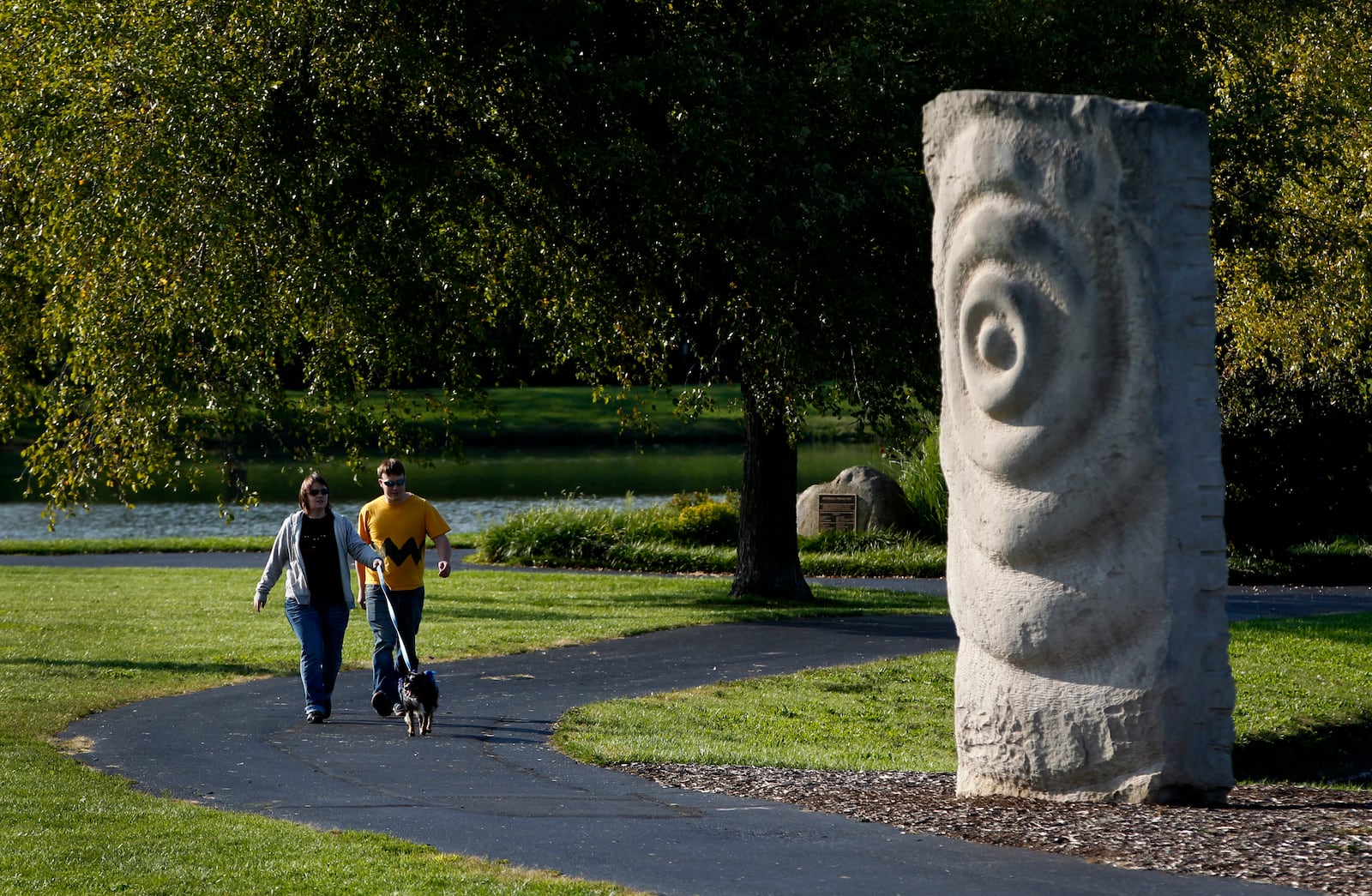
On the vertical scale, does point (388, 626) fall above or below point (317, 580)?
below

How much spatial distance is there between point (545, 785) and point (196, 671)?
6335 millimetres

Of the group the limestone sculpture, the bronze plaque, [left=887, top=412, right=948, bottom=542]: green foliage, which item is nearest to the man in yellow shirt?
the limestone sculpture

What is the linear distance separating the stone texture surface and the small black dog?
1497cm

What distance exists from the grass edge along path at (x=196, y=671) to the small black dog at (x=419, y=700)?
2133mm

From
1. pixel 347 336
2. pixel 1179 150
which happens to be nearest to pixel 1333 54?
pixel 347 336

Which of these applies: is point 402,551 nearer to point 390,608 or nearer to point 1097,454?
point 390,608

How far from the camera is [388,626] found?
38.1 ft

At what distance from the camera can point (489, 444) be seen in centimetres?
5919

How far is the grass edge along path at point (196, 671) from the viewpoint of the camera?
22.5ft

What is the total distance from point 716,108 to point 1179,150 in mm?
7390

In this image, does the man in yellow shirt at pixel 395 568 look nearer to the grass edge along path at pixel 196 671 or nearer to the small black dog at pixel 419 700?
the small black dog at pixel 419 700

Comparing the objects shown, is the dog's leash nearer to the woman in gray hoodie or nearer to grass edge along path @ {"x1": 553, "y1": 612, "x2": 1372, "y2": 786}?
the woman in gray hoodie

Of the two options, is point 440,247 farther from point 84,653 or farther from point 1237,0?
point 1237,0

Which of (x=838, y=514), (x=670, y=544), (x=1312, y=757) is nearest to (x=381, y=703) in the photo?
(x=1312, y=757)
